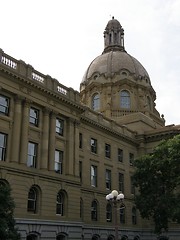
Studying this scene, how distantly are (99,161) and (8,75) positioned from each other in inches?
710

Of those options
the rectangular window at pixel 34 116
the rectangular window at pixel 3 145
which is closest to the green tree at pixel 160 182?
the rectangular window at pixel 34 116

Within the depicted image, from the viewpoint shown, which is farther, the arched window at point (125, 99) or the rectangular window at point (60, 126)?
the arched window at point (125, 99)

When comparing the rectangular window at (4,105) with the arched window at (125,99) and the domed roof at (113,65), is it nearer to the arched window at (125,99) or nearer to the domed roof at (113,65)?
the arched window at (125,99)

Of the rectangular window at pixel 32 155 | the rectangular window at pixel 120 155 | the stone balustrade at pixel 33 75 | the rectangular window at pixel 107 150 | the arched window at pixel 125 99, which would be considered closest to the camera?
the stone balustrade at pixel 33 75

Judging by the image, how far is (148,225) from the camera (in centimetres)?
4984

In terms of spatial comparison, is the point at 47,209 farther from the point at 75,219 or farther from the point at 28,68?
the point at 28,68

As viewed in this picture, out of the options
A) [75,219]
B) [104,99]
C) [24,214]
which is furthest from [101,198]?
[104,99]

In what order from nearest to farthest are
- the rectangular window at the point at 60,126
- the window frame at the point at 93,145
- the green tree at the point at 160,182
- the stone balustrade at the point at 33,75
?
the stone balustrade at the point at 33,75
the green tree at the point at 160,182
the rectangular window at the point at 60,126
the window frame at the point at 93,145

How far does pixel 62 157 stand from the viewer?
37188 mm

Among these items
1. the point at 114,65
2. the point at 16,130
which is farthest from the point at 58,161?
the point at 114,65

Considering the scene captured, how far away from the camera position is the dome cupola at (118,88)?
66.9 meters

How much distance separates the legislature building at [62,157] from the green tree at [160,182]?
658 cm

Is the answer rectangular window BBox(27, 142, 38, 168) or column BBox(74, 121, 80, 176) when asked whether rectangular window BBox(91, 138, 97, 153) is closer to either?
column BBox(74, 121, 80, 176)

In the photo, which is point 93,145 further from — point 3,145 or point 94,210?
point 3,145
